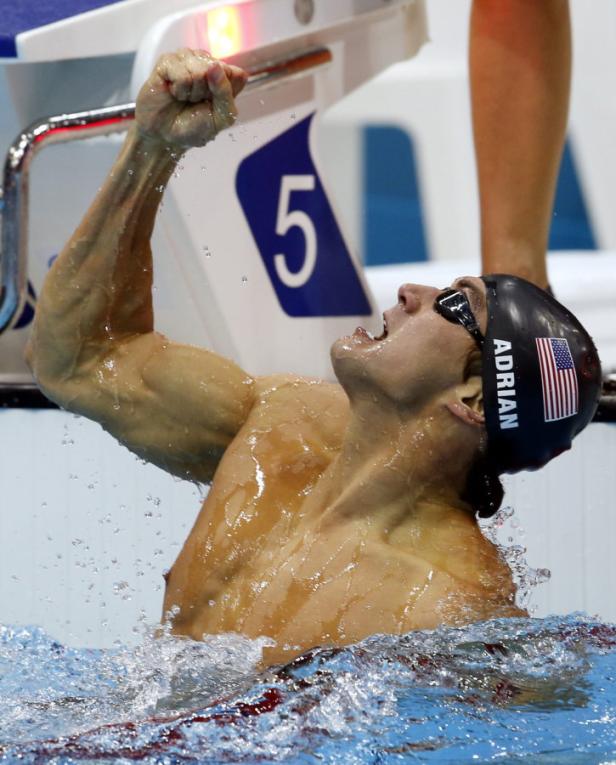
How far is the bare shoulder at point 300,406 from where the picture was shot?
170 cm

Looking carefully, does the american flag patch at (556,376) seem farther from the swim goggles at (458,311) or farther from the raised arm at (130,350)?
the raised arm at (130,350)

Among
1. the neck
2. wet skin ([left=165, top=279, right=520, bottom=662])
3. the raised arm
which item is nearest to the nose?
wet skin ([left=165, top=279, right=520, bottom=662])

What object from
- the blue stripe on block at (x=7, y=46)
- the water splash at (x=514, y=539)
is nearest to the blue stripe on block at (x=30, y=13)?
the blue stripe on block at (x=7, y=46)

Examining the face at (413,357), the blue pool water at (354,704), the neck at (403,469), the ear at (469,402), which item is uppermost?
the face at (413,357)

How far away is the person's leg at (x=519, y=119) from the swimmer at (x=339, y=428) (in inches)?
27.0

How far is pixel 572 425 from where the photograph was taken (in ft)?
5.05

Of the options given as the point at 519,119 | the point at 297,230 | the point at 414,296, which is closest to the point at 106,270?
the point at 414,296

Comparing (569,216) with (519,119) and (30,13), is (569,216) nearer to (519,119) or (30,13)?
(519,119)

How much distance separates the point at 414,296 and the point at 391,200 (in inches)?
133

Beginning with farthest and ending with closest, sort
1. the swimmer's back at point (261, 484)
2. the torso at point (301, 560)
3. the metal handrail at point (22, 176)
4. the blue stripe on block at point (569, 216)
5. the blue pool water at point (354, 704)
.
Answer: the blue stripe on block at point (569, 216) < the metal handrail at point (22, 176) < the swimmer's back at point (261, 484) < the torso at point (301, 560) < the blue pool water at point (354, 704)

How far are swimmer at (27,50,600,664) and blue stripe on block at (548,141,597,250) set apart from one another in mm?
3186

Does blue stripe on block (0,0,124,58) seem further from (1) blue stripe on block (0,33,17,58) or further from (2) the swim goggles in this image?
(2) the swim goggles

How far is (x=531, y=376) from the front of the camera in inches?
59.2

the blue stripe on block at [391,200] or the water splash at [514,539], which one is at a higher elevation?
the water splash at [514,539]
